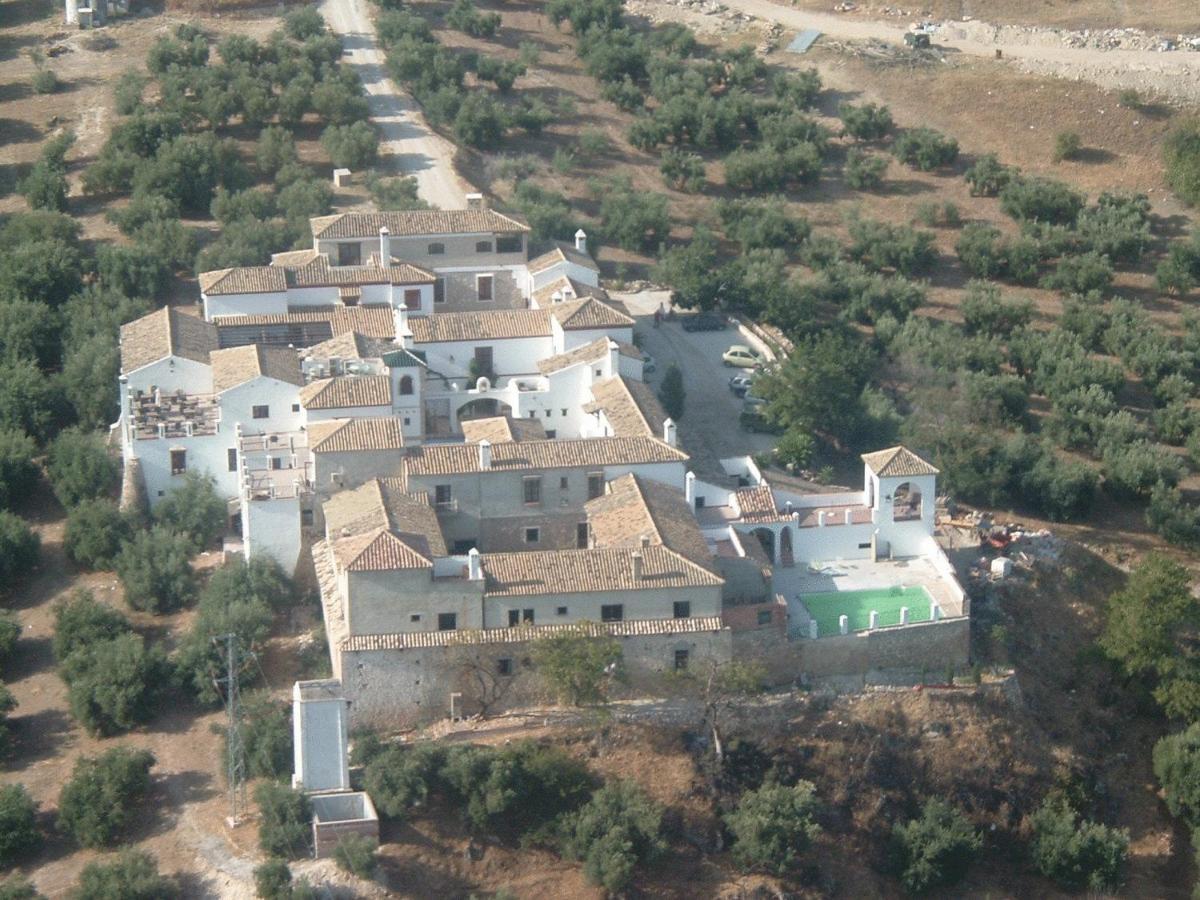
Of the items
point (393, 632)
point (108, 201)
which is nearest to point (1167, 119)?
point (108, 201)

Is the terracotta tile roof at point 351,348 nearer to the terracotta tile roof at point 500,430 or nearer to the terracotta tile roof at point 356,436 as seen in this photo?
the terracotta tile roof at point 500,430

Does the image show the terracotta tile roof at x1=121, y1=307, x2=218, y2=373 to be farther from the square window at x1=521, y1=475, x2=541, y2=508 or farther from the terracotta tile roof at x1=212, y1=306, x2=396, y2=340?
the square window at x1=521, y1=475, x2=541, y2=508

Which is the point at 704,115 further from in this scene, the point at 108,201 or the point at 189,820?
the point at 189,820

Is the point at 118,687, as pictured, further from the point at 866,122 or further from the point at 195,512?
the point at 866,122

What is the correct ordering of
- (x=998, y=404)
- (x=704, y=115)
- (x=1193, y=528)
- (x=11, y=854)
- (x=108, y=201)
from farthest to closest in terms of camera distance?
(x=704, y=115)
(x=108, y=201)
(x=998, y=404)
(x=1193, y=528)
(x=11, y=854)

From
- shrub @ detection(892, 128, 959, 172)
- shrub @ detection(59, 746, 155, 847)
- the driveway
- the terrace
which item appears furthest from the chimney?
shrub @ detection(892, 128, 959, 172)

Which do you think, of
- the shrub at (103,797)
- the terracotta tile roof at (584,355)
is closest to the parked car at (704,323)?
the terracotta tile roof at (584,355)

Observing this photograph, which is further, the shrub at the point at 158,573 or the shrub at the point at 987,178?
the shrub at the point at 987,178
